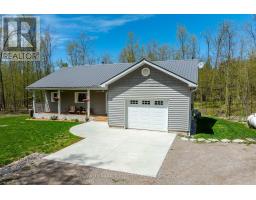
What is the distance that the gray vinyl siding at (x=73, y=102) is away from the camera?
58.0ft

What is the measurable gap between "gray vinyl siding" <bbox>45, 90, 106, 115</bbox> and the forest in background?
588 cm

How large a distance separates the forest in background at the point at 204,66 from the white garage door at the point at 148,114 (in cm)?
983

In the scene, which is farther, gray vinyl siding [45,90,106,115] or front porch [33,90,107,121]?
gray vinyl siding [45,90,106,115]

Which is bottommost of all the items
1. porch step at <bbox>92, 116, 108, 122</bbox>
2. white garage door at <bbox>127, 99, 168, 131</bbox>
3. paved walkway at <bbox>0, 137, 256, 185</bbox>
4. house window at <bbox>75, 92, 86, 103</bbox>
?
paved walkway at <bbox>0, 137, 256, 185</bbox>

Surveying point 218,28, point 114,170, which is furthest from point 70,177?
point 218,28

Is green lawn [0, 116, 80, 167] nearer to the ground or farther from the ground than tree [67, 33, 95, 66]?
nearer to the ground

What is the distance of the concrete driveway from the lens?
22.5ft

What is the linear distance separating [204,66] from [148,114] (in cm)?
1646

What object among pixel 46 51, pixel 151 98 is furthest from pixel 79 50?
pixel 151 98

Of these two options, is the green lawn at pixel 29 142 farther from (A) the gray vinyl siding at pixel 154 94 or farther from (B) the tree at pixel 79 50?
(B) the tree at pixel 79 50

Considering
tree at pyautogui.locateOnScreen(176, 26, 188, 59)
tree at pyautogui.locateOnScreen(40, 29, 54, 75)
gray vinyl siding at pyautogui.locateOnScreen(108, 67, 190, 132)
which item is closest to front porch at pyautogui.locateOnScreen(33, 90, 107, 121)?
gray vinyl siding at pyautogui.locateOnScreen(108, 67, 190, 132)

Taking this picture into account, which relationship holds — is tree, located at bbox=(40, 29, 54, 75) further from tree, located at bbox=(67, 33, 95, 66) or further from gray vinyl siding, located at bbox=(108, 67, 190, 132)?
gray vinyl siding, located at bbox=(108, 67, 190, 132)

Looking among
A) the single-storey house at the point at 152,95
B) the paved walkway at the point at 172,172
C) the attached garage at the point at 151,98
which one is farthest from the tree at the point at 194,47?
the paved walkway at the point at 172,172

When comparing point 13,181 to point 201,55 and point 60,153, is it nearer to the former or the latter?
point 60,153
